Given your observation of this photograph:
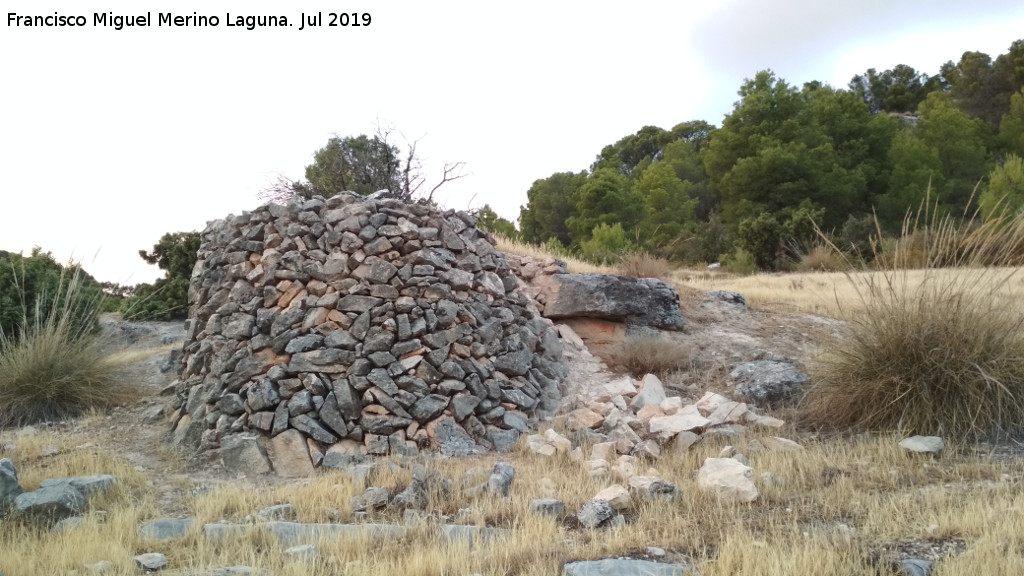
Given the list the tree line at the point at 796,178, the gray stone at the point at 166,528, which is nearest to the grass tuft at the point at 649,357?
the gray stone at the point at 166,528

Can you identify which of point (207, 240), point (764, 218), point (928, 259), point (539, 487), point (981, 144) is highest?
point (981, 144)

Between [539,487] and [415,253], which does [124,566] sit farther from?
[415,253]

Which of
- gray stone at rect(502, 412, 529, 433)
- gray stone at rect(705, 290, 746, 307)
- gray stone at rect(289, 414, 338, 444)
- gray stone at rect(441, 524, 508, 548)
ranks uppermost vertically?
gray stone at rect(705, 290, 746, 307)

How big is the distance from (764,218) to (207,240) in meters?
17.7

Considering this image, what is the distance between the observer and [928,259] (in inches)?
220

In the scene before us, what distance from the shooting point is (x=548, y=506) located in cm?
426

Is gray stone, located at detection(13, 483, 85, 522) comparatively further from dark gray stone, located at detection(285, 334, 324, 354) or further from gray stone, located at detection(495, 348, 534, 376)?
gray stone, located at detection(495, 348, 534, 376)

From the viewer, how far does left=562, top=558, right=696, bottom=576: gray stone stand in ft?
10.6

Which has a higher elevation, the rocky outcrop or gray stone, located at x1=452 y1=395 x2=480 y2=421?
the rocky outcrop

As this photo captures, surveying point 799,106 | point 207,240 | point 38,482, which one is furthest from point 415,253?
point 799,106

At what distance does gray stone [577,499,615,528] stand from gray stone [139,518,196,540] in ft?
6.87

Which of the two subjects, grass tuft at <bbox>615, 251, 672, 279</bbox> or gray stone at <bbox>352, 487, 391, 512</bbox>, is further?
grass tuft at <bbox>615, 251, 672, 279</bbox>

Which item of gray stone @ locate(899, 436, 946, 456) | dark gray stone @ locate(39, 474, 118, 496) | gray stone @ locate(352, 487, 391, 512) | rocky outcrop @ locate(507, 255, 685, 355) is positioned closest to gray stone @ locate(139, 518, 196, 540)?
dark gray stone @ locate(39, 474, 118, 496)

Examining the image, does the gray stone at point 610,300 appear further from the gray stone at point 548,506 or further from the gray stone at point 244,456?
the gray stone at point 548,506
